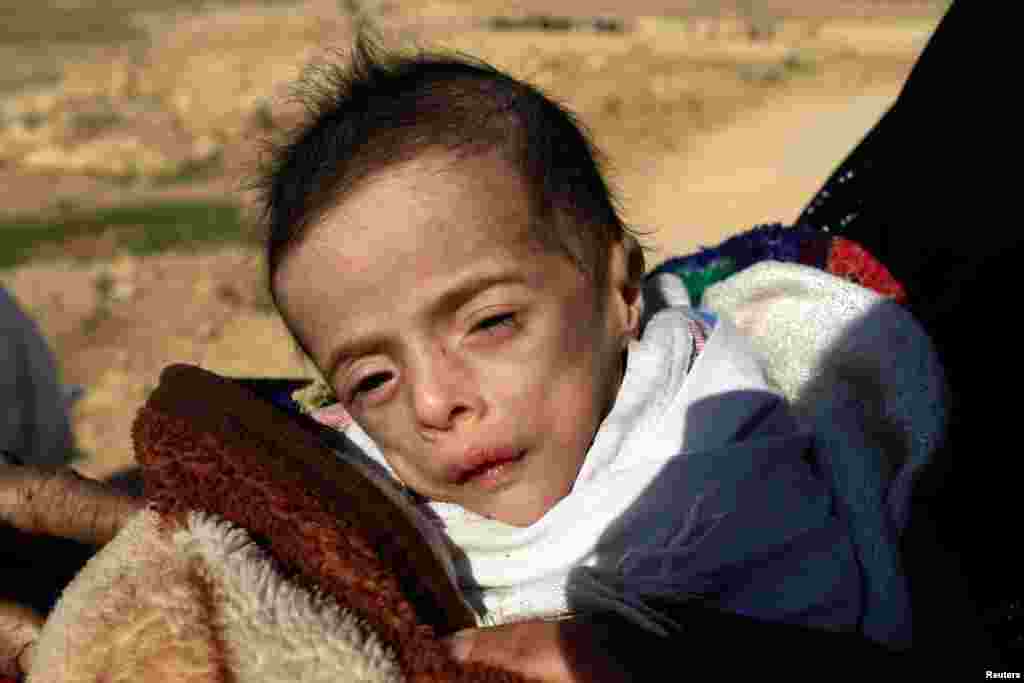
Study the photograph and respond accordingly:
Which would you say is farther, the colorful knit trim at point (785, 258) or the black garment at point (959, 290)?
the colorful knit trim at point (785, 258)

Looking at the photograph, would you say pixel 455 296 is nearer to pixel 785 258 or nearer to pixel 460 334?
pixel 460 334

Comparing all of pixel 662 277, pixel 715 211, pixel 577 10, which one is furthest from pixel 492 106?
pixel 577 10

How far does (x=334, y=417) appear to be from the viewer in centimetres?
213

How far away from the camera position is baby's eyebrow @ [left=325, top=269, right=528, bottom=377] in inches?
71.3

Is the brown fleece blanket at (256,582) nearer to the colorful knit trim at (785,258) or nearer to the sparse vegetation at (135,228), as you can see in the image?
the colorful knit trim at (785,258)

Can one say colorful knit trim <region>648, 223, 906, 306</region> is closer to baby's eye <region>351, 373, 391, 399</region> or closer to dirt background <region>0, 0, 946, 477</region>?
dirt background <region>0, 0, 946, 477</region>

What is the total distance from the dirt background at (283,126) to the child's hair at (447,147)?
0.68 meters

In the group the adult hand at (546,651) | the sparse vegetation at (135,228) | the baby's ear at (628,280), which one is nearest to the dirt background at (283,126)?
the sparse vegetation at (135,228)

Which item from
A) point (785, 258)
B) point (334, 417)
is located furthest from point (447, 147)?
point (785, 258)

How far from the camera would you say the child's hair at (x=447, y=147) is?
1.95 metres

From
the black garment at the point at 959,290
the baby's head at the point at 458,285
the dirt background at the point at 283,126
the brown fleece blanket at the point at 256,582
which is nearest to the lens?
the brown fleece blanket at the point at 256,582

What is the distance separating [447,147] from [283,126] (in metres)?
10.6

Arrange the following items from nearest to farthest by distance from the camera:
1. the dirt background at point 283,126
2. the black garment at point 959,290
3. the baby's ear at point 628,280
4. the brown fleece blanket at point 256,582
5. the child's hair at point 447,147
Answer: the brown fleece blanket at point 256,582, the black garment at point 959,290, the child's hair at point 447,147, the baby's ear at point 628,280, the dirt background at point 283,126

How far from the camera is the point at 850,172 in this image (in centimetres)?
241
